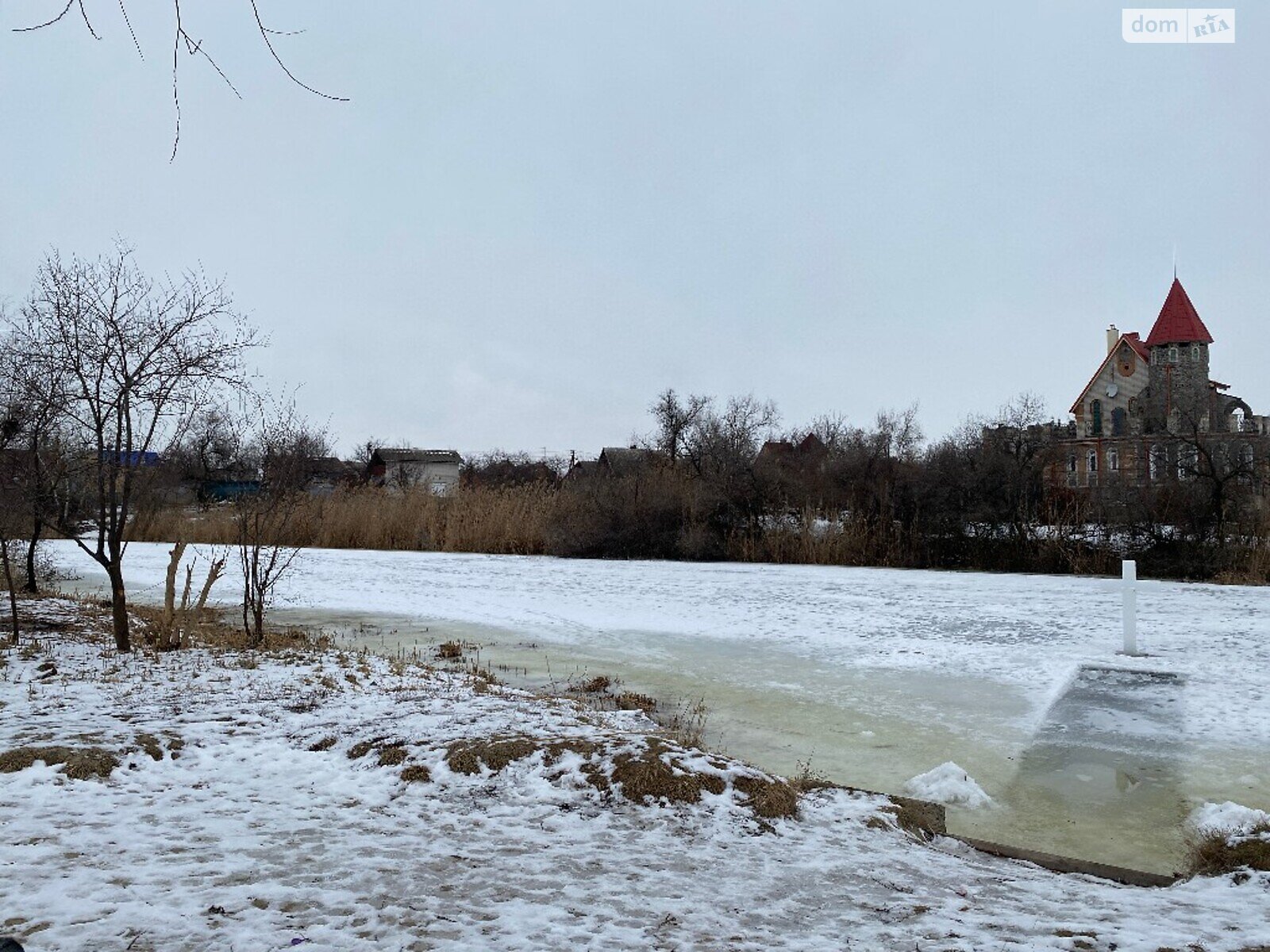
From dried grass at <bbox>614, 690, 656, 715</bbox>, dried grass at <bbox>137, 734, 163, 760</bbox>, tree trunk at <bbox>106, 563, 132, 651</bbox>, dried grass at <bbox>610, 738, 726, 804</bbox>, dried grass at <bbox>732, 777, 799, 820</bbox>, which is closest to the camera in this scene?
dried grass at <bbox>732, 777, 799, 820</bbox>

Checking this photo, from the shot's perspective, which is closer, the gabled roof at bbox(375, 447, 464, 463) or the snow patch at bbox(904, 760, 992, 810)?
the snow patch at bbox(904, 760, 992, 810)

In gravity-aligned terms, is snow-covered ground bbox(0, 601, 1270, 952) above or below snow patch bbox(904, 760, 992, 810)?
above

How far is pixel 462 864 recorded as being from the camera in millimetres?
4160

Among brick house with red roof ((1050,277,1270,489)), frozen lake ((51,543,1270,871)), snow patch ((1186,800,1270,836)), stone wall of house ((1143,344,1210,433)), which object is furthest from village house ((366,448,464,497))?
snow patch ((1186,800,1270,836))

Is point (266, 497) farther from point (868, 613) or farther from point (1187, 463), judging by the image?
point (1187, 463)

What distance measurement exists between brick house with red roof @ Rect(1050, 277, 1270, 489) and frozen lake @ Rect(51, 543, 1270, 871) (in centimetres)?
513

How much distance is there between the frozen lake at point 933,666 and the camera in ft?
19.9

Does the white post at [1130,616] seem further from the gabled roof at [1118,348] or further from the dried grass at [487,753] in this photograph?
the gabled roof at [1118,348]

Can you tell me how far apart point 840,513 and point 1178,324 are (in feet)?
99.5

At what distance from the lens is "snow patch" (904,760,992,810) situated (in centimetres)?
571

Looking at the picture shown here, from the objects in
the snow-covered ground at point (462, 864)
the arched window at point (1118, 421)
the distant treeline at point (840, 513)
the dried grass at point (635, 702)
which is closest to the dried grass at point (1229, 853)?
the snow-covered ground at point (462, 864)

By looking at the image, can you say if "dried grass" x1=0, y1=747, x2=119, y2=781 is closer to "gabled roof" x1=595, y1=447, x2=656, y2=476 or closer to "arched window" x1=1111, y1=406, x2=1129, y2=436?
"gabled roof" x1=595, y1=447, x2=656, y2=476

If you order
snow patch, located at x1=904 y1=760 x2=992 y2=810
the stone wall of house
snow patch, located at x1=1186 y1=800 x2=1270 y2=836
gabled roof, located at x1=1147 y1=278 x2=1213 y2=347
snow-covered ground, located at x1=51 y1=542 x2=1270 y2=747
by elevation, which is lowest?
snow patch, located at x1=904 y1=760 x2=992 y2=810

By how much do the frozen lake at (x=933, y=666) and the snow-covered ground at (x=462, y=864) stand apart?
123cm
